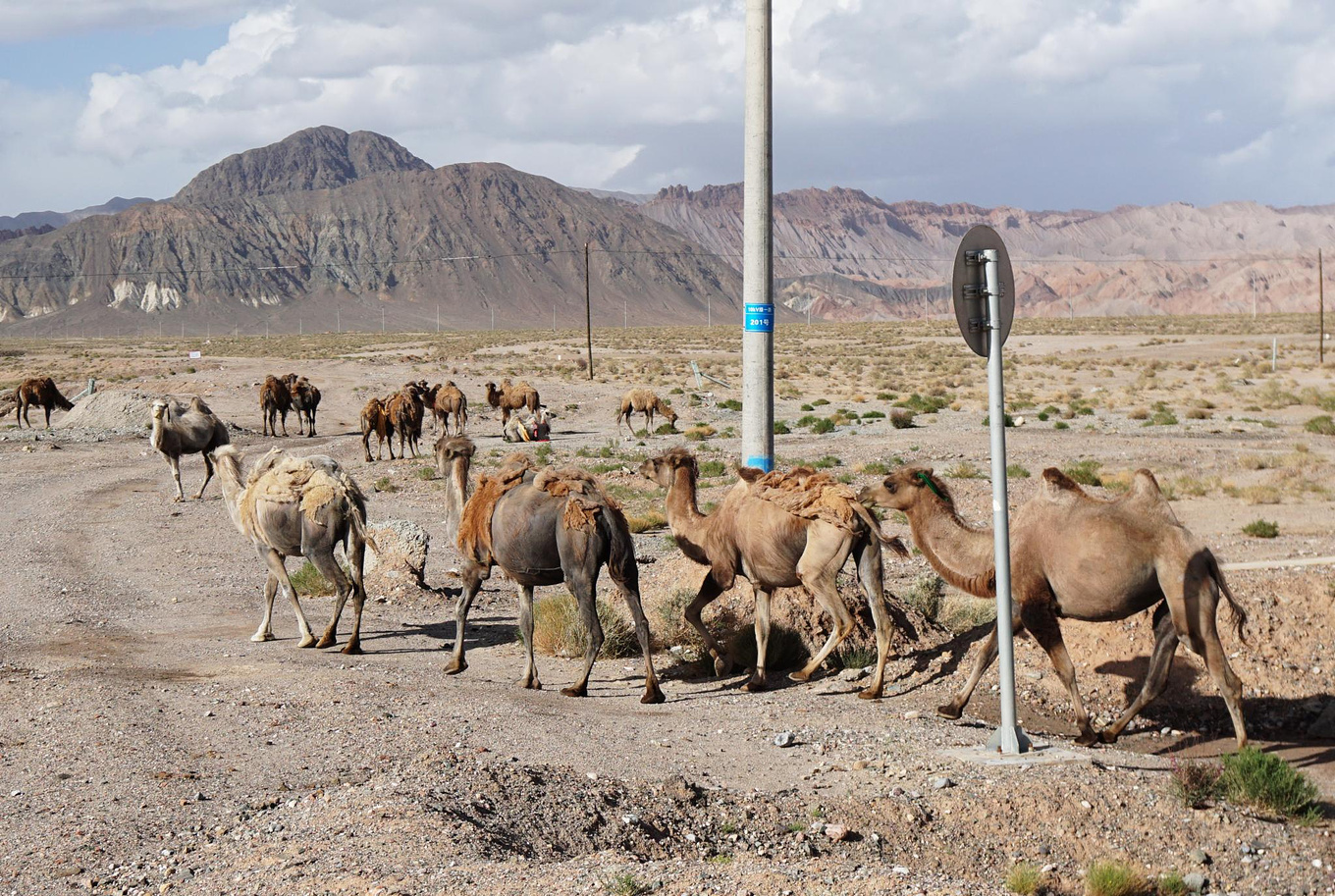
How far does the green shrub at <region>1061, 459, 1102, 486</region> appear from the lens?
22875 millimetres

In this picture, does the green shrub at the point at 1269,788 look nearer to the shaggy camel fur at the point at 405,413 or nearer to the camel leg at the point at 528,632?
the camel leg at the point at 528,632

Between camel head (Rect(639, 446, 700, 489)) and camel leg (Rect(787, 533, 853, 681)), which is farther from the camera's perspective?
camel head (Rect(639, 446, 700, 489))

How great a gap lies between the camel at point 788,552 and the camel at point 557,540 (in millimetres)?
851

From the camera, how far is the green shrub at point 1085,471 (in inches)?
901

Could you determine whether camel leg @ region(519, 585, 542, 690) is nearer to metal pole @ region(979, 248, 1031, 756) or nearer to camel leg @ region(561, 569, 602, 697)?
camel leg @ region(561, 569, 602, 697)

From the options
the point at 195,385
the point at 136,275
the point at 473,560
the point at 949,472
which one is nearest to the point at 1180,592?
the point at 473,560

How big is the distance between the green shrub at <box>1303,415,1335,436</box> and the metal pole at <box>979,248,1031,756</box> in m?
27.7

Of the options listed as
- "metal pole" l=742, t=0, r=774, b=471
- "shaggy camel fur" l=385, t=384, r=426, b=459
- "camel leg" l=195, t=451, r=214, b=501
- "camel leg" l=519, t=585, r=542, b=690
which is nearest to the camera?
"camel leg" l=519, t=585, r=542, b=690

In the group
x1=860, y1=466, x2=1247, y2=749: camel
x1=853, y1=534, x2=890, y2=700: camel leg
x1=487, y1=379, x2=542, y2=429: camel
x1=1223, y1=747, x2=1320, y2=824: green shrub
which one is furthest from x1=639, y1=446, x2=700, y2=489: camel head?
x1=487, y1=379, x2=542, y2=429: camel

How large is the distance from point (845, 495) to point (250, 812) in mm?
5034

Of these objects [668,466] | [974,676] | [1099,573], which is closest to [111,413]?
[668,466]

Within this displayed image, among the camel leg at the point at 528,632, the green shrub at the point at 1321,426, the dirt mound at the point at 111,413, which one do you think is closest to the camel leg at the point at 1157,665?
the camel leg at the point at 528,632

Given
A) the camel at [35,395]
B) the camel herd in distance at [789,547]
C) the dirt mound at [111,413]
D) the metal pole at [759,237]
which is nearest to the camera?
the camel herd in distance at [789,547]

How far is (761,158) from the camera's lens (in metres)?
12.8
